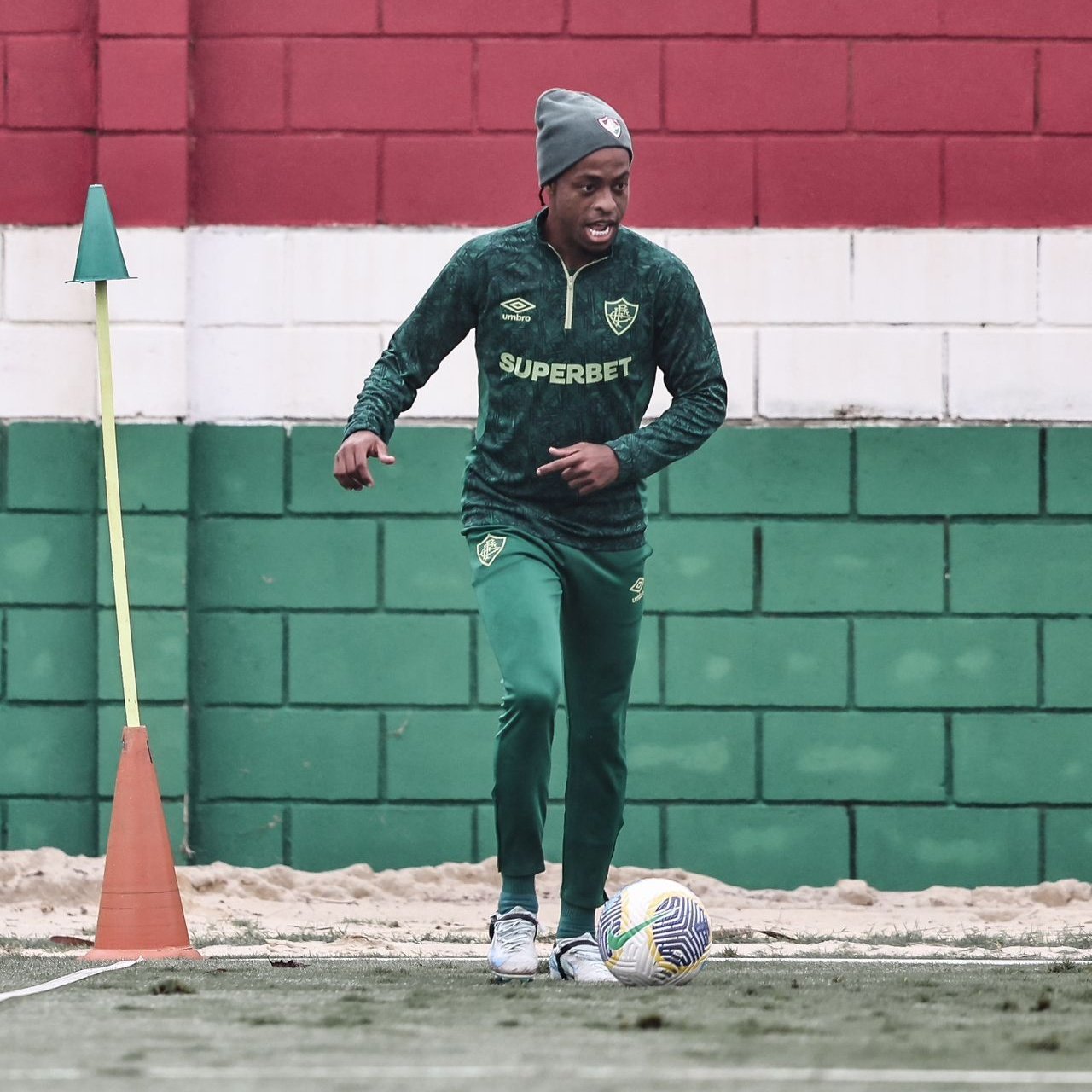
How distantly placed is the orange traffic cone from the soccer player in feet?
3.55

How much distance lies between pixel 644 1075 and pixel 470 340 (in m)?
4.07

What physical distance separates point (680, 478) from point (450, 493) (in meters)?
0.76

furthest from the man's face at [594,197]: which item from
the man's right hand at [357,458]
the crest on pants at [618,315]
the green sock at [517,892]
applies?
the green sock at [517,892]

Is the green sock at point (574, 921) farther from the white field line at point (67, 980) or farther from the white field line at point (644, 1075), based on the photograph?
the white field line at point (644, 1075)

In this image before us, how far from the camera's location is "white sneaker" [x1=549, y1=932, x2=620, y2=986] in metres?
4.29

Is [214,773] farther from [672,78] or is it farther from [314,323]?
[672,78]

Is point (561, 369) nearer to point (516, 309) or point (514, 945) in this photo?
point (516, 309)

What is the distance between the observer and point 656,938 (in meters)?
4.13

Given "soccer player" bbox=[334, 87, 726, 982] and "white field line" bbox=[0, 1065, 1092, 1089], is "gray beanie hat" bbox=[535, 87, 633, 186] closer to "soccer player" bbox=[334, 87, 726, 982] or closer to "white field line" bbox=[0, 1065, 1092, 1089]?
"soccer player" bbox=[334, 87, 726, 982]

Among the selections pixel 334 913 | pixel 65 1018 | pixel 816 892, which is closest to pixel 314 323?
pixel 334 913

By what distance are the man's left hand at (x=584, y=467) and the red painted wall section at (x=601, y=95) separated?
2682 mm

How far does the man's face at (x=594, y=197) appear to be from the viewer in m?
4.31

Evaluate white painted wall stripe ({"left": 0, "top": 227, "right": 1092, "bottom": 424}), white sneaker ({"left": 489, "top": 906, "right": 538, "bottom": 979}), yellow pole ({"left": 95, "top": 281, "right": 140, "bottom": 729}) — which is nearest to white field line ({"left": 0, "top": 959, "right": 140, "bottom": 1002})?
yellow pole ({"left": 95, "top": 281, "right": 140, "bottom": 729})

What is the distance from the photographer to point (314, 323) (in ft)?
22.3
